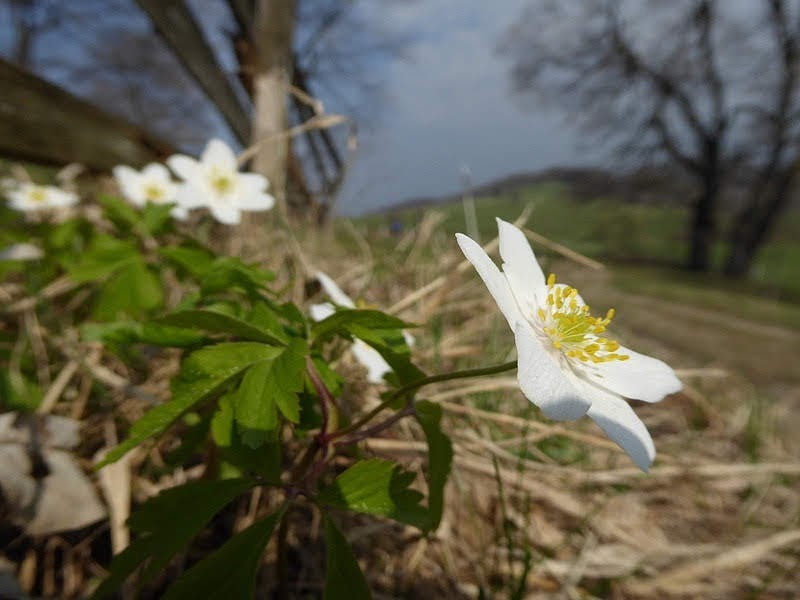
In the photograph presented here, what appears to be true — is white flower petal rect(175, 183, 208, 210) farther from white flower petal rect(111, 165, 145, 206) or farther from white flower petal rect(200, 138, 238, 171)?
white flower petal rect(111, 165, 145, 206)

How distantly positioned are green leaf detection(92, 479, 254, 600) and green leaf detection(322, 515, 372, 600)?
0.12 m

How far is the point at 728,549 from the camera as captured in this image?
99cm

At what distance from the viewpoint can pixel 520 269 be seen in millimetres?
617

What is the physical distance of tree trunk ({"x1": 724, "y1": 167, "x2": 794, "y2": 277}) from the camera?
10953 millimetres

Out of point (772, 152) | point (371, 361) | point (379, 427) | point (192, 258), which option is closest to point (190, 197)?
point (192, 258)

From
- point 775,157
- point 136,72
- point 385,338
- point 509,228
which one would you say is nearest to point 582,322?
point 509,228

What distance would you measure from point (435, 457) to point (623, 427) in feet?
0.70

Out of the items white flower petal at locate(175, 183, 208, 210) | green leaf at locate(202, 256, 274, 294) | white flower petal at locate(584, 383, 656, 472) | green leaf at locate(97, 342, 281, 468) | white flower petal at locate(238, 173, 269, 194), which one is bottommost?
white flower petal at locate(584, 383, 656, 472)

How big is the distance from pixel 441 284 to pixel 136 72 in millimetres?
16945

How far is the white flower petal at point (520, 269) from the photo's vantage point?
0.58 metres

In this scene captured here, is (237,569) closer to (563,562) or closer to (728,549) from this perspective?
(563,562)

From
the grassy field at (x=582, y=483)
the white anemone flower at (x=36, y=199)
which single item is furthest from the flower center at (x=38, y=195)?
the grassy field at (x=582, y=483)

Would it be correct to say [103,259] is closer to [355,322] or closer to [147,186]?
[147,186]

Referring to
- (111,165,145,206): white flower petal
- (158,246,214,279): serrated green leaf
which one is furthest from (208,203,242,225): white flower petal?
(111,165,145,206): white flower petal
